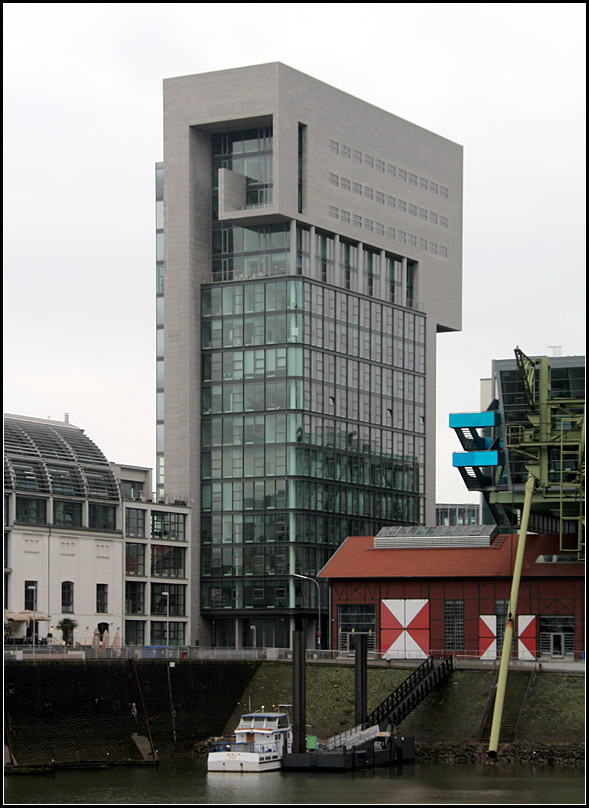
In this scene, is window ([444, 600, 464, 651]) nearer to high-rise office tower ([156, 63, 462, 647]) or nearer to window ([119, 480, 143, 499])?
high-rise office tower ([156, 63, 462, 647])

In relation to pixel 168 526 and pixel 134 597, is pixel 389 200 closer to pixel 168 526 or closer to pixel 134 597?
pixel 168 526

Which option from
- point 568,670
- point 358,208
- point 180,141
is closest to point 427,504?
point 358,208

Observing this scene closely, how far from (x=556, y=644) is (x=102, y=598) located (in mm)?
47124

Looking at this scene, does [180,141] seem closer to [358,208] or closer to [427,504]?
[358,208]

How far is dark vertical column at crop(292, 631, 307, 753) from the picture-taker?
97.4 m

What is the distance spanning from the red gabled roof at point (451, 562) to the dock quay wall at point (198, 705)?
1336cm

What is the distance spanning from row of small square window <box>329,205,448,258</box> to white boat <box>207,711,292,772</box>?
8589 cm

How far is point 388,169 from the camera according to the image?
182 meters

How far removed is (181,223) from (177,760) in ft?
269

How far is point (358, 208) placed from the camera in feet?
587

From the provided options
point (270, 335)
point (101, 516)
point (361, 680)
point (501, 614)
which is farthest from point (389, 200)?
point (361, 680)

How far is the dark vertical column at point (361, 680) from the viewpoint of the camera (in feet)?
339

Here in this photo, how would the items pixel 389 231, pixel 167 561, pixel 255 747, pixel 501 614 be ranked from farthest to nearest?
pixel 389 231 < pixel 167 561 < pixel 501 614 < pixel 255 747

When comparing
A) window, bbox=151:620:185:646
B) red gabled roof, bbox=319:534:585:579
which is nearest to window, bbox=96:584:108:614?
window, bbox=151:620:185:646
